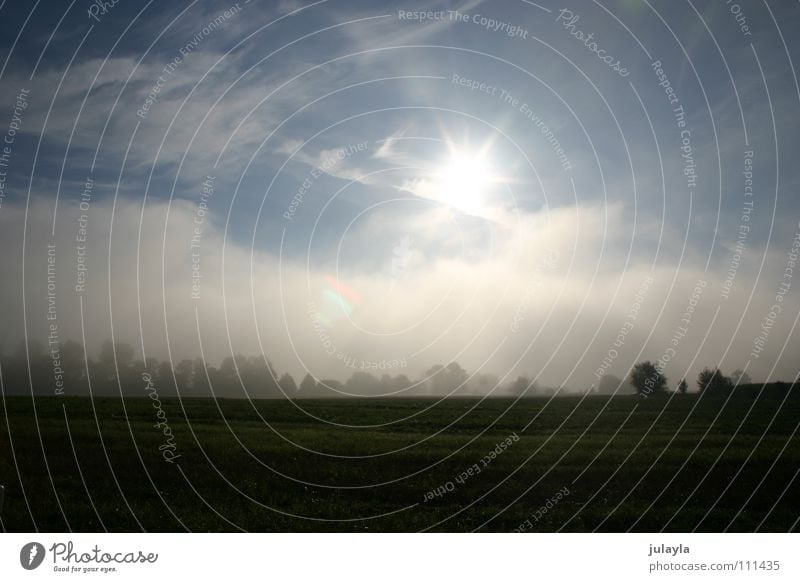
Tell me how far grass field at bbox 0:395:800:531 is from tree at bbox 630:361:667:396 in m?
19.9

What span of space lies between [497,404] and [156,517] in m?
33.8

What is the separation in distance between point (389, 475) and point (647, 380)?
144 feet

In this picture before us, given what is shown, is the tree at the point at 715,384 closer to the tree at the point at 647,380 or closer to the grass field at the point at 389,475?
the tree at the point at 647,380

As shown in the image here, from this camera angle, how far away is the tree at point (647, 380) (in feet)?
202

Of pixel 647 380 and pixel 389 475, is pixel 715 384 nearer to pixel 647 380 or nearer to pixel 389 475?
pixel 647 380

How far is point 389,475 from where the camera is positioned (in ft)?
84.5

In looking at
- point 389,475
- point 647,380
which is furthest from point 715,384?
point 389,475

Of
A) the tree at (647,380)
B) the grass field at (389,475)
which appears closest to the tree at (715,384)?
the tree at (647,380)

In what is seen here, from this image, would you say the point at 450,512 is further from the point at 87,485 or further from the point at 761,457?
the point at 761,457

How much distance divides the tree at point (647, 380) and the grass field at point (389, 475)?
1995 centimetres

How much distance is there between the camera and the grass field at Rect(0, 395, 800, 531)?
21.4 metres

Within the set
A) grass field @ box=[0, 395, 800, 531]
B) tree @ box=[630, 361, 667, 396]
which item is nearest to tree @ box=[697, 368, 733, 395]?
tree @ box=[630, 361, 667, 396]

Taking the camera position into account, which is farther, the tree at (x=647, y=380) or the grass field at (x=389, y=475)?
the tree at (x=647, y=380)
